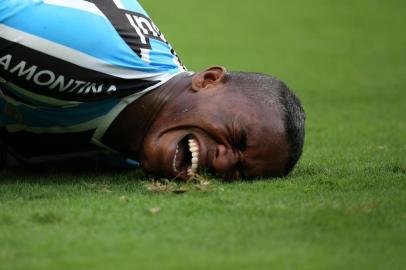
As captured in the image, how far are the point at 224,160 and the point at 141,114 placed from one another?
64cm

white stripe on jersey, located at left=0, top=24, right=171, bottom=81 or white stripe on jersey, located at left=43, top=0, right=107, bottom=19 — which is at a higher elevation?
white stripe on jersey, located at left=43, top=0, right=107, bottom=19

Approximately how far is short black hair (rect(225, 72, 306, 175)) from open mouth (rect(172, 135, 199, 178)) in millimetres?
462

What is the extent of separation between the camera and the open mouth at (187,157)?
5.51 metres

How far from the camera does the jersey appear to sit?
18.3ft

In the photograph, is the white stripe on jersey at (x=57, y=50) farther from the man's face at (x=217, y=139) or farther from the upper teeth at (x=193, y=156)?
the upper teeth at (x=193, y=156)

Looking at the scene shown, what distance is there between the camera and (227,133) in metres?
5.50

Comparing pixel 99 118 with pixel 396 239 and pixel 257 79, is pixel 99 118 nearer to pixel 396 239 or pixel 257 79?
pixel 257 79

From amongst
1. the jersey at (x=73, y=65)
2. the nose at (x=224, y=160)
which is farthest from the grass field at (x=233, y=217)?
the jersey at (x=73, y=65)

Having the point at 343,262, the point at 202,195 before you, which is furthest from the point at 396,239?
the point at 202,195

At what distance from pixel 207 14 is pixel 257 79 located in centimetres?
1337

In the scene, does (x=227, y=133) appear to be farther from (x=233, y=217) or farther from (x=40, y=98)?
(x=40, y=98)

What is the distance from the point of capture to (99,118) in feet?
19.0

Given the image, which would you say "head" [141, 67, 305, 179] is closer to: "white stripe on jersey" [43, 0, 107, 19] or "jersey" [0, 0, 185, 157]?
"jersey" [0, 0, 185, 157]

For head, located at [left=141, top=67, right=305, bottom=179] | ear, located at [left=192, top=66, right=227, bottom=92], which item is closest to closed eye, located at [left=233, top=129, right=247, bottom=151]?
head, located at [left=141, top=67, right=305, bottom=179]
